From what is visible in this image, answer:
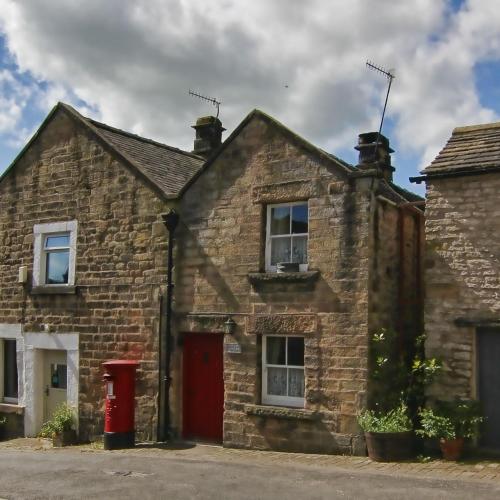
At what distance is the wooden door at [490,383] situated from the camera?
11.2 meters

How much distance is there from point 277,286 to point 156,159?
5.40 meters

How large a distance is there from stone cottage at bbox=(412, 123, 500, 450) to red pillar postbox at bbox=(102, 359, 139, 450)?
5766 mm

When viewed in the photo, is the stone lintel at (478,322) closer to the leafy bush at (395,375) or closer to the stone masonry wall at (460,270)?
the stone masonry wall at (460,270)

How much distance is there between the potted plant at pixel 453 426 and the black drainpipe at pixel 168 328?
5.05 metres

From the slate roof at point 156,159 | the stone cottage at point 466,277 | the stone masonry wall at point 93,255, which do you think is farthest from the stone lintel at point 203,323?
the stone cottage at point 466,277

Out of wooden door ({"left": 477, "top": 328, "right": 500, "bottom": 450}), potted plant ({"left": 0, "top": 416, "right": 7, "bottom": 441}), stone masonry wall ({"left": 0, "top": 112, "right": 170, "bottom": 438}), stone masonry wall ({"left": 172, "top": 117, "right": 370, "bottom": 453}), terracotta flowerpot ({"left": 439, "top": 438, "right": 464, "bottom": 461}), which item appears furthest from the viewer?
potted plant ({"left": 0, "top": 416, "right": 7, "bottom": 441})

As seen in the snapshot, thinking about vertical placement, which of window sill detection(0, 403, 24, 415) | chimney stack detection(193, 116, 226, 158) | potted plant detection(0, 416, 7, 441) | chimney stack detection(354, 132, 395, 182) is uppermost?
chimney stack detection(193, 116, 226, 158)

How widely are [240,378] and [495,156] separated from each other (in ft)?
19.5

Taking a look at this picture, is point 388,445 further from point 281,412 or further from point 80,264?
point 80,264

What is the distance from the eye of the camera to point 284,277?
1253cm

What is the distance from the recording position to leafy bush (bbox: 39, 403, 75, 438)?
14.8 m

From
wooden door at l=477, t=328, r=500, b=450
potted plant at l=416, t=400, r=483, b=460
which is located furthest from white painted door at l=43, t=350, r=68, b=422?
wooden door at l=477, t=328, r=500, b=450

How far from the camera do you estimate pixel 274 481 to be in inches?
384

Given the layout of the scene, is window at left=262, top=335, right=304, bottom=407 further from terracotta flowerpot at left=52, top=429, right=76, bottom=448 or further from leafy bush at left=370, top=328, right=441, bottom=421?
terracotta flowerpot at left=52, top=429, right=76, bottom=448
